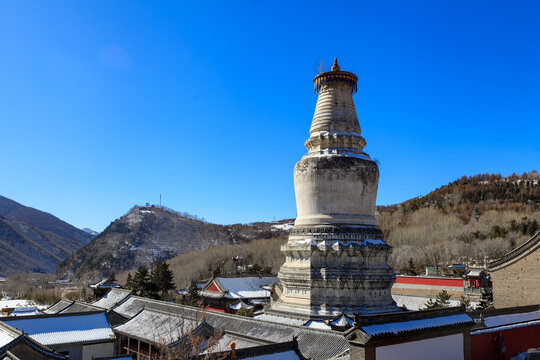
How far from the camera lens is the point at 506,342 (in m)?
16.9

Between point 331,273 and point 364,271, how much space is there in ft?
5.09

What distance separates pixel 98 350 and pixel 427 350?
18324mm

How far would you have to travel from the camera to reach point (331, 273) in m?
19.3

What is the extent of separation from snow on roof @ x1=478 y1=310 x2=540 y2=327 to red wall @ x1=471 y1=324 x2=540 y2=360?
3.63 ft

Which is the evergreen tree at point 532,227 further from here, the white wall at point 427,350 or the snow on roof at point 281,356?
the snow on roof at point 281,356

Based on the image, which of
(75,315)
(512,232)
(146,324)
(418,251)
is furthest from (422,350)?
(512,232)

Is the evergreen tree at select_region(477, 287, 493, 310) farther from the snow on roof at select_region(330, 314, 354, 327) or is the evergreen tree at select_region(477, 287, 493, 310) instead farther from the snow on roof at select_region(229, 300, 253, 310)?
the snow on roof at select_region(229, 300, 253, 310)

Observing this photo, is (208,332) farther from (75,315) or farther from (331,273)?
(75,315)

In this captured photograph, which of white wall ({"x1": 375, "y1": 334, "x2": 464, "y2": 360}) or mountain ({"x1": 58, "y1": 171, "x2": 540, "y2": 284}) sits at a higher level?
mountain ({"x1": 58, "y1": 171, "x2": 540, "y2": 284})

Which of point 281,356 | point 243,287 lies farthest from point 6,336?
point 243,287

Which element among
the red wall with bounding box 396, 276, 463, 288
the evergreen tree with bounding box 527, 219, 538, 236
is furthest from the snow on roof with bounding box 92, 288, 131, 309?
the evergreen tree with bounding box 527, 219, 538, 236

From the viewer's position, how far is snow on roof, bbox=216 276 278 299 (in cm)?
4112

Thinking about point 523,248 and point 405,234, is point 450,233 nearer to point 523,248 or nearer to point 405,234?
point 405,234

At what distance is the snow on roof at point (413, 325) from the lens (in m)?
12.1
